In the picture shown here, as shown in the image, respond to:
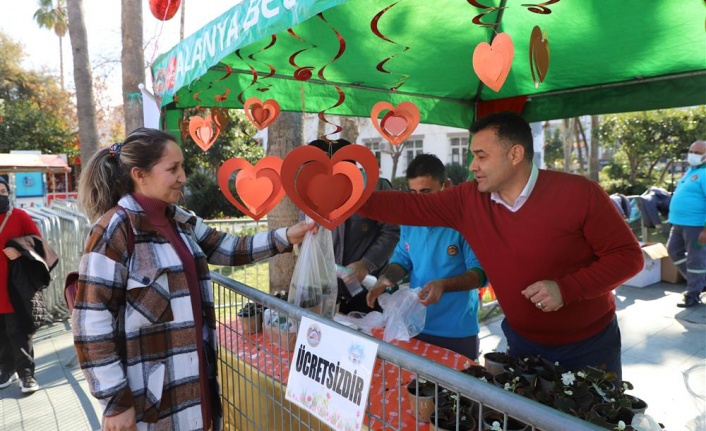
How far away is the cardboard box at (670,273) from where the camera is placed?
24.9ft

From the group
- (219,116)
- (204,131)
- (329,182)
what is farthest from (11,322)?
(329,182)

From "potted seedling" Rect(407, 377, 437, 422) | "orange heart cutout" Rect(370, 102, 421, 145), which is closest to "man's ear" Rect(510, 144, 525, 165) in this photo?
"potted seedling" Rect(407, 377, 437, 422)

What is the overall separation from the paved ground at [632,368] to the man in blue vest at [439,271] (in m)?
1.32

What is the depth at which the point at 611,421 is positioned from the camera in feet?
4.87

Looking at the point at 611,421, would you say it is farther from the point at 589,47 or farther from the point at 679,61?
the point at 679,61

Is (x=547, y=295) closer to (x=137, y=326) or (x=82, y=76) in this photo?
(x=137, y=326)

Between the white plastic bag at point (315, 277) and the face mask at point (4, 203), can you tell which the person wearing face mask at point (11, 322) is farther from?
the white plastic bag at point (315, 277)

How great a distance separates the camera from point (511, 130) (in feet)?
7.15

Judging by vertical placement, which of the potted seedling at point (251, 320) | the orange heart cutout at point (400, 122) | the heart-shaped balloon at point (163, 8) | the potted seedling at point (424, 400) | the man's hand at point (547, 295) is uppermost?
the heart-shaped balloon at point (163, 8)

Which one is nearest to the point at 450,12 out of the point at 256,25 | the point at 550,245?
the point at 256,25

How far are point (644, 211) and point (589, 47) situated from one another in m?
6.74

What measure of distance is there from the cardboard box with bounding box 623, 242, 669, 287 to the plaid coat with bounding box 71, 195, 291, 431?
735cm

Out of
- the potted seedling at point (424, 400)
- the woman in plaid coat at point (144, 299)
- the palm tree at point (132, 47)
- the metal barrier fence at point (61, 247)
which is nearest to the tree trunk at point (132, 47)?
the palm tree at point (132, 47)

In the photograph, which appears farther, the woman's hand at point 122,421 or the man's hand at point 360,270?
the man's hand at point 360,270
